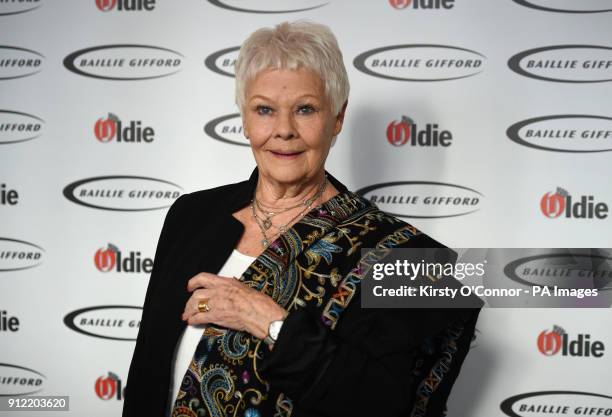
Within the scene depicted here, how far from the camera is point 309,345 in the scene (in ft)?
3.27

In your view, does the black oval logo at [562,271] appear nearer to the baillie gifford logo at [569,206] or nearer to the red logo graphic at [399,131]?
the baillie gifford logo at [569,206]

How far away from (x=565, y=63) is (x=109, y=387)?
6.80 ft

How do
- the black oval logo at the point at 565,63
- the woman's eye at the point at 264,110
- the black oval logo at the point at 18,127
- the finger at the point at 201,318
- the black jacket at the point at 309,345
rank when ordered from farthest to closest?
the black oval logo at the point at 18,127 → the black oval logo at the point at 565,63 → the woman's eye at the point at 264,110 → the finger at the point at 201,318 → the black jacket at the point at 309,345

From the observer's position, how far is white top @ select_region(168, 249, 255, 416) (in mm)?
1209

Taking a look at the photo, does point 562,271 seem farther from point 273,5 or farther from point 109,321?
point 109,321

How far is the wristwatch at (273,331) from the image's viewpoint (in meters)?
1.03

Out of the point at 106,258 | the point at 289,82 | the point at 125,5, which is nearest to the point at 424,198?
the point at 289,82

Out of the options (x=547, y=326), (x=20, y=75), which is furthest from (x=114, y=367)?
(x=547, y=326)

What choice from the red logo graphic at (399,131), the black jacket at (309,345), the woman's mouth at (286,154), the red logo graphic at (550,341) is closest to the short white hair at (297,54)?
the woman's mouth at (286,154)

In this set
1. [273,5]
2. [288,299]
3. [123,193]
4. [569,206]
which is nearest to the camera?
[288,299]

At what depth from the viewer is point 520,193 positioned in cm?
199

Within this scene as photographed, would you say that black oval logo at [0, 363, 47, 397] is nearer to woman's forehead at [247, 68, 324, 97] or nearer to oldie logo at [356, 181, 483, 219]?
oldie logo at [356, 181, 483, 219]

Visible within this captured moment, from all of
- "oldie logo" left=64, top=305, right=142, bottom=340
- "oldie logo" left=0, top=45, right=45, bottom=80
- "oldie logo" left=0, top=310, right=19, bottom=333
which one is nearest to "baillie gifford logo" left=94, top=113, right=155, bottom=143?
"oldie logo" left=0, top=45, right=45, bottom=80

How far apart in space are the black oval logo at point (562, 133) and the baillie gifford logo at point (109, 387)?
5.72 ft
